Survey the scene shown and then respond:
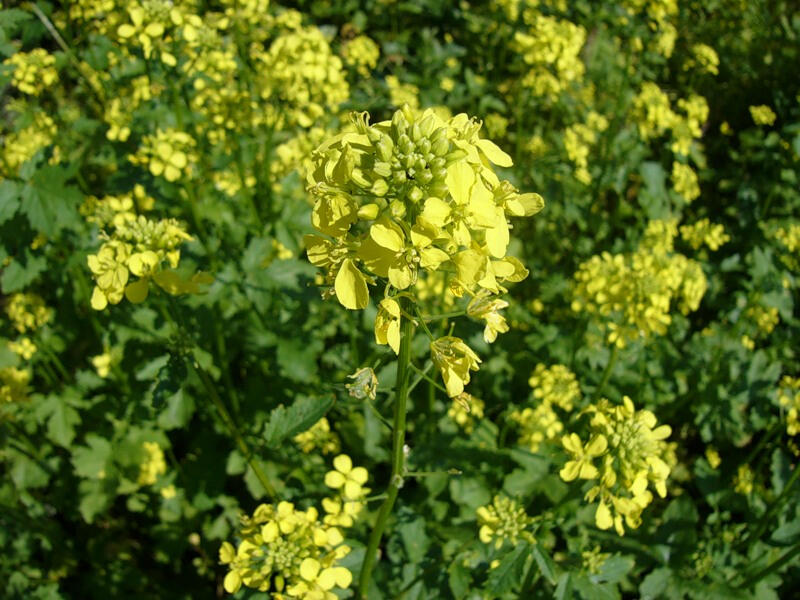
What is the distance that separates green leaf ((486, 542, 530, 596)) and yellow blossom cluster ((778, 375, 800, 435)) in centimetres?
244

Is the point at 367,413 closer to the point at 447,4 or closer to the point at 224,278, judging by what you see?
the point at 224,278

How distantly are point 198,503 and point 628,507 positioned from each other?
3137 millimetres

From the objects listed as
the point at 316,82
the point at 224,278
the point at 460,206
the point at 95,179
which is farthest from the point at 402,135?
the point at 95,179

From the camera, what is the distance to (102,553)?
4.39m

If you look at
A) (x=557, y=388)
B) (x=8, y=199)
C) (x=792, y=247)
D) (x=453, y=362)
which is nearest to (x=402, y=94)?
(x=557, y=388)

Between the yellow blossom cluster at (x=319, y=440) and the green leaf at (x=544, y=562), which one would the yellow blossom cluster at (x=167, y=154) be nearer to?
A: the yellow blossom cluster at (x=319, y=440)

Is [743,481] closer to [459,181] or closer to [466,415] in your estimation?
[466,415]

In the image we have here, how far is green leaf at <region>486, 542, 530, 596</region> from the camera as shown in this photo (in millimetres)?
2545

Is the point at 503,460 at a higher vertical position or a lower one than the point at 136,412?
higher

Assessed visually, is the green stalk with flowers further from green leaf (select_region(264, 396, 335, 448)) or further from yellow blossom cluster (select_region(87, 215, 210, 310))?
yellow blossom cluster (select_region(87, 215, 210, 310))

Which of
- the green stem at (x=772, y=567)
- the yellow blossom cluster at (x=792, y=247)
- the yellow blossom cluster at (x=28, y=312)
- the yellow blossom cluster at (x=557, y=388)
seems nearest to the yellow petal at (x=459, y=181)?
the yellow blossom cluster at (x=557, y=388)

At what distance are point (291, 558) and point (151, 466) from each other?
2.27 metres

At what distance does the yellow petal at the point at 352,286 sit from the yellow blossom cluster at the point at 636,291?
2.36 metres

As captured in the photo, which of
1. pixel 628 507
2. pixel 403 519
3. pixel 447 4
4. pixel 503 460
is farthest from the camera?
pixel 447 4
